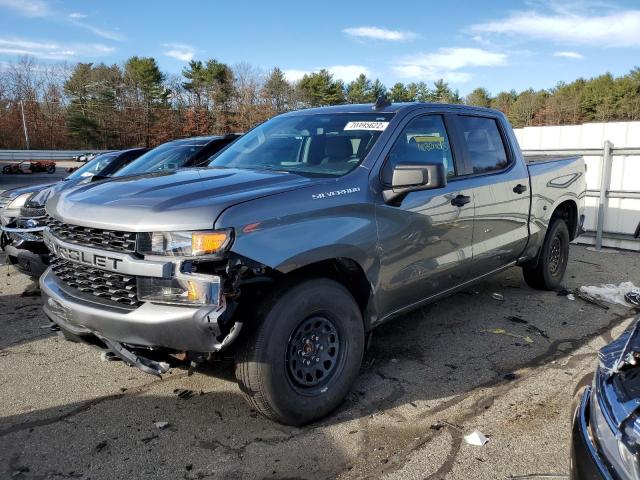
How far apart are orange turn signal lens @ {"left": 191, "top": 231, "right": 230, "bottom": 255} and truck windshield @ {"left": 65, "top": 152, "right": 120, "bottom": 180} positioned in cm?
630

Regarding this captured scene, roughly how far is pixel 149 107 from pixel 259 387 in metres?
62.8

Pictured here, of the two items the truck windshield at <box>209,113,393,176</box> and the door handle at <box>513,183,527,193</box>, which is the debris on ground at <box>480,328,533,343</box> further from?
the truck windshield at <box>209,113,393,176</box>

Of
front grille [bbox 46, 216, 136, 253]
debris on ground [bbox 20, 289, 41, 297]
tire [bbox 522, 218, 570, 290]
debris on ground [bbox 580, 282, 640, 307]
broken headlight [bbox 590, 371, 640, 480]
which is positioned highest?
front grille [bbox 46, 216, 136, 253]

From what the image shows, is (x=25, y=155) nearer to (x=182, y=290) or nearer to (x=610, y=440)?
(x=182, y=290)

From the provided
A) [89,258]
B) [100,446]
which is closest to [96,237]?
[89,258]

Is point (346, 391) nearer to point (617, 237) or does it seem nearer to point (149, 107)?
point (617, 237)

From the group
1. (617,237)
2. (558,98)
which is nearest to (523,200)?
(617,237)

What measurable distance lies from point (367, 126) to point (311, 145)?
1.42ft

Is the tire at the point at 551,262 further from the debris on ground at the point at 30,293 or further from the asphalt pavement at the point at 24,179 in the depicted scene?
the asphalt pavement at the point at 24,179

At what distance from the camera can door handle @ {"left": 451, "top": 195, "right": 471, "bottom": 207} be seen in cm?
391

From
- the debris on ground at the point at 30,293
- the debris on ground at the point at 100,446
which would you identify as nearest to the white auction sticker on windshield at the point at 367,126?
the debris on ground at the point at 100,446

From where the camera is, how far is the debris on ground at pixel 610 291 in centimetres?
563

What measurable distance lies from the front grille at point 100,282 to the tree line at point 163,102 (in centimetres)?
4946

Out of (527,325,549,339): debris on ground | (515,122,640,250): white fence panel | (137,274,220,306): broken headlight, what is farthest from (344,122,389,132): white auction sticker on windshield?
(515,122,640,250): white fence panel
